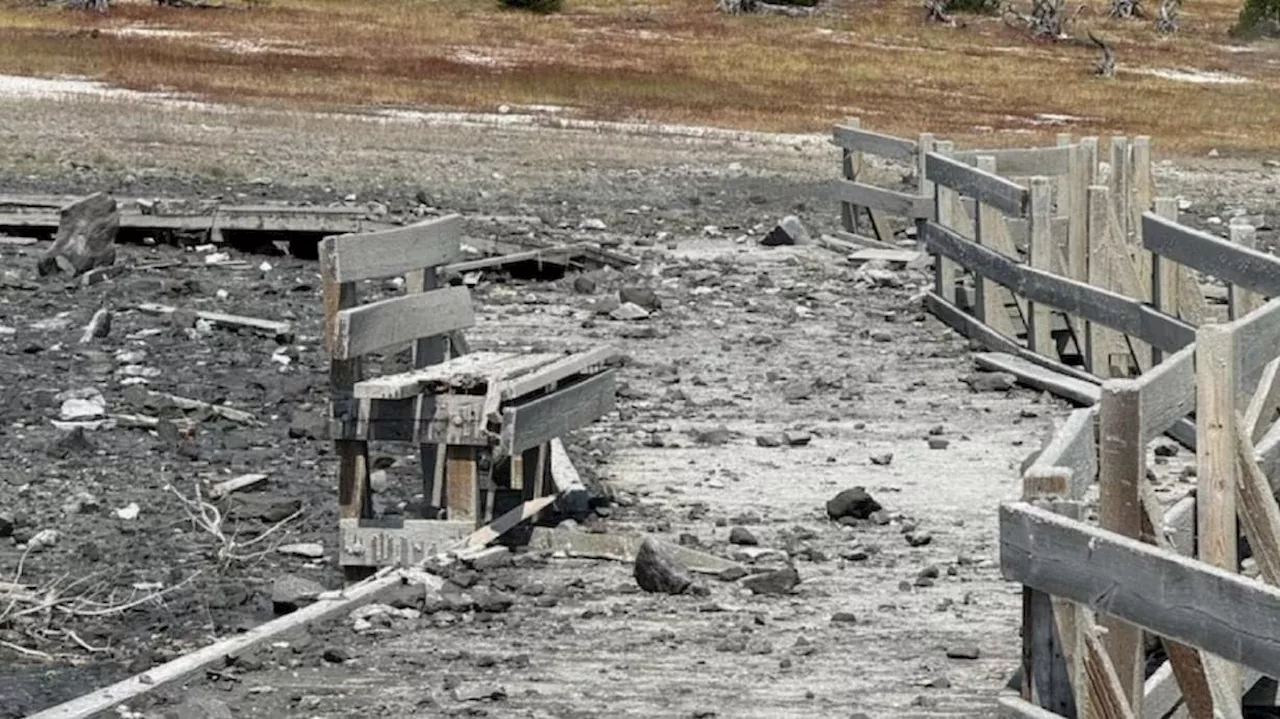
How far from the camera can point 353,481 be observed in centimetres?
1023

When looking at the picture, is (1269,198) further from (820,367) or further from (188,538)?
(188,538)

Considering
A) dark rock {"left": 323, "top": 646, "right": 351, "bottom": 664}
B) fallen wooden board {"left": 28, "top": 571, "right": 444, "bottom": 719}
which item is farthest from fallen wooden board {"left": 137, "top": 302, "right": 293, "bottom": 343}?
dark rock {"left": 323, "top": 646, "right": 351, "bottom": 664}

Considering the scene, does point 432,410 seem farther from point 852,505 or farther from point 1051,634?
point 1051,634

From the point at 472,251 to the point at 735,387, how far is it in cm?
615

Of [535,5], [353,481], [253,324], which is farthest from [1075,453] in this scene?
[535,5]

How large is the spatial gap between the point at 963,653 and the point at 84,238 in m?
11.6

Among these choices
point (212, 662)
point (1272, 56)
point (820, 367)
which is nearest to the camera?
point (212, 662)

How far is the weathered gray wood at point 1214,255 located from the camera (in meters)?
11.3

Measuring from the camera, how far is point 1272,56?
217ft

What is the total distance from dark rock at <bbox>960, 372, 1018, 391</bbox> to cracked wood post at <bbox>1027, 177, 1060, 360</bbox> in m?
0.57

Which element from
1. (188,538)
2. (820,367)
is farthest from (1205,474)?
(820,367)

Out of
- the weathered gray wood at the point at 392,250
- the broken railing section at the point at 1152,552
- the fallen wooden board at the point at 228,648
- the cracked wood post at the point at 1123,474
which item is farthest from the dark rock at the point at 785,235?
the cracked wood post at the point at 1123,474

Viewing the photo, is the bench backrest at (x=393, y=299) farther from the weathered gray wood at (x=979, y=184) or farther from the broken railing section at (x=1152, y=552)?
the weathered gray wood at (x=979, y=184)

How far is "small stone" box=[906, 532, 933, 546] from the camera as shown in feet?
35.1
